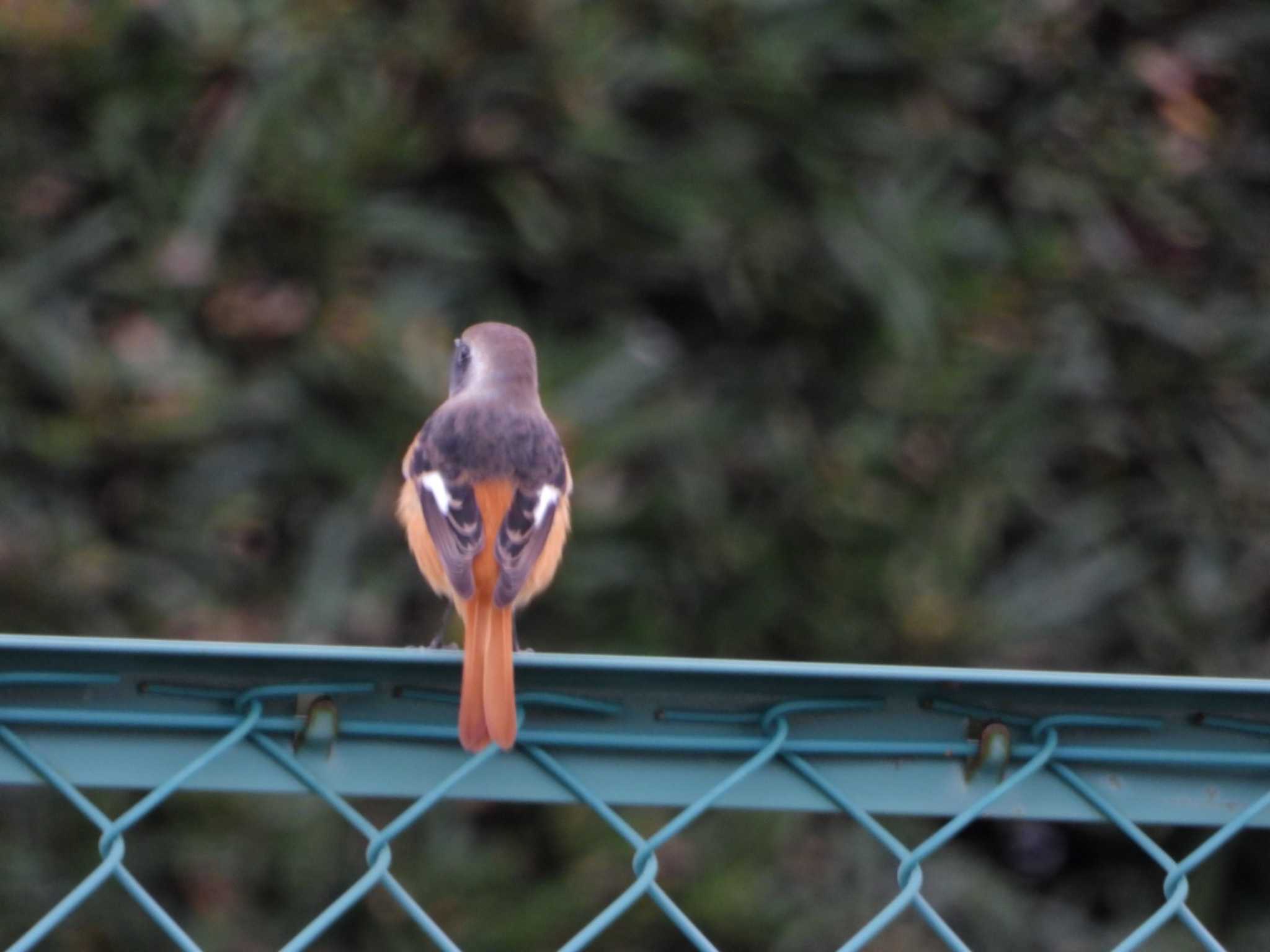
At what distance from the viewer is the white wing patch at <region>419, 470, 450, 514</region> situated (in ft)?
12.8

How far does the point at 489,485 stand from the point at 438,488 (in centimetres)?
13

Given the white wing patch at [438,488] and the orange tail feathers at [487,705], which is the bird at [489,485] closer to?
the white wing patch at [438,488]

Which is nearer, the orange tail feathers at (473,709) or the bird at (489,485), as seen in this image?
the orange tail feathers at (473,709)

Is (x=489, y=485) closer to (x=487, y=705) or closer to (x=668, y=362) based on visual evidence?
(x=668, y=362)

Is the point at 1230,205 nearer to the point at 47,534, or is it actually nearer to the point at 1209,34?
the point at 1209,34

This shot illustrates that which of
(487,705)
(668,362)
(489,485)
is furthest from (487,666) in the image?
(668,362)

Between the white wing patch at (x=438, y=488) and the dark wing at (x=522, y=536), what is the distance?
0.14 meters

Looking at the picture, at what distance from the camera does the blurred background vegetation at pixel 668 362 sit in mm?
4016

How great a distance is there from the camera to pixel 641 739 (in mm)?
1743

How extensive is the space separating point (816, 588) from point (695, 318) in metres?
0.84

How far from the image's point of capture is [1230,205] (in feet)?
16.0

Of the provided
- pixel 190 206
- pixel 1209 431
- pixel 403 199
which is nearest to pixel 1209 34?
pixel 1209 431

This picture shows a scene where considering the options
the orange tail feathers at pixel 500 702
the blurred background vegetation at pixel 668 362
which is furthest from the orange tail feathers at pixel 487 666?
the blurred background vegetation at pixel 668 362

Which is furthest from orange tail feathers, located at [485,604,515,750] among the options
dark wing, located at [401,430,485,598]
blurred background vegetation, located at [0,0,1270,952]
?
blurred background vegetation, located at [0,0,1270,952]
